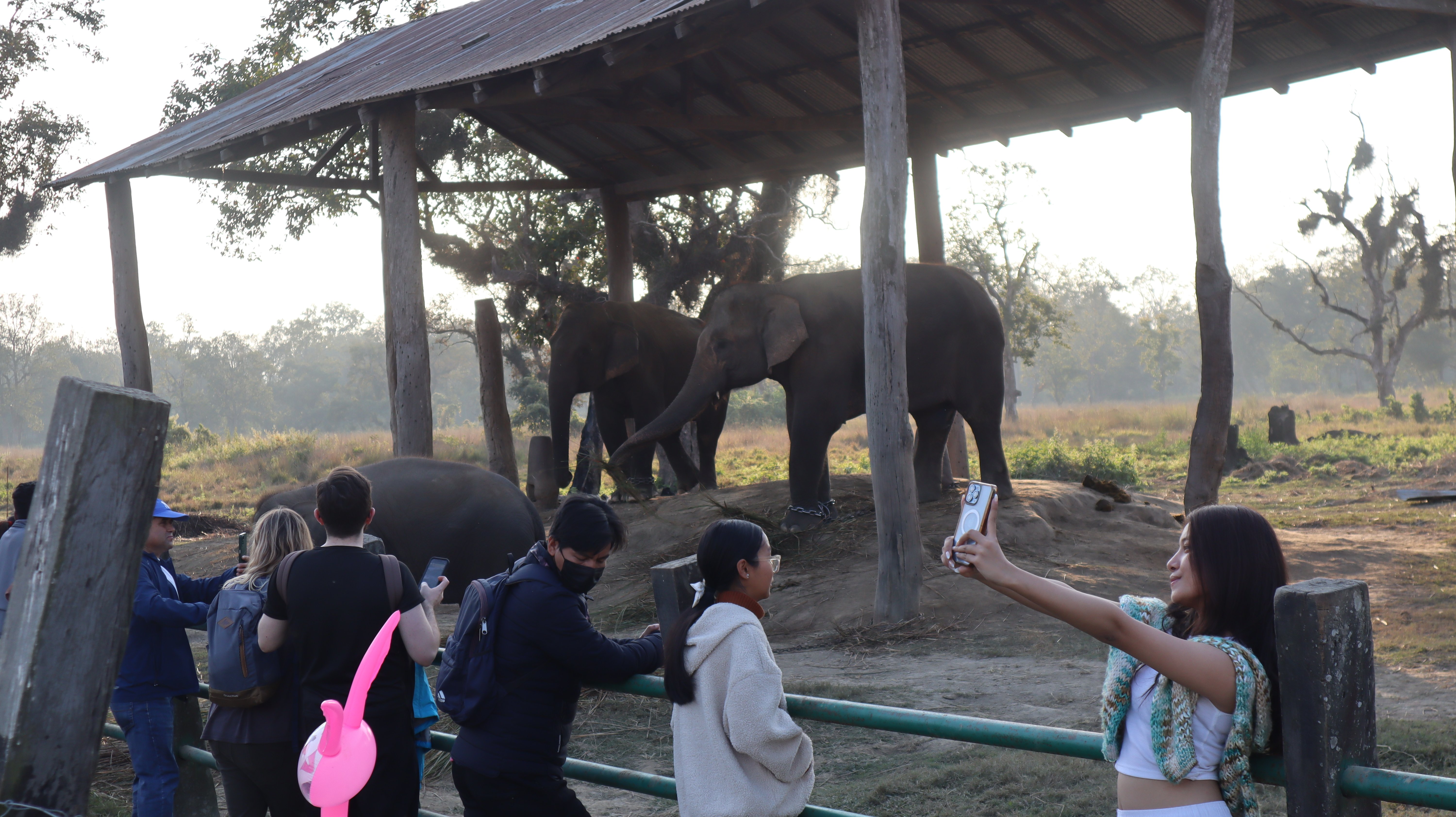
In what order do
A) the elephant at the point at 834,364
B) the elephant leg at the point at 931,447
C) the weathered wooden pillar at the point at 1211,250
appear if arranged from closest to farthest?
1. the weathered wooden pillar at the point at 1211,250
2. the elephant at the point at 834,364
3. the elephant leg at the point at 931,447

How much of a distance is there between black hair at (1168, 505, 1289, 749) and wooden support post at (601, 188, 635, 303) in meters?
11.8

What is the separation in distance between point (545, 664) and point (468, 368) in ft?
277

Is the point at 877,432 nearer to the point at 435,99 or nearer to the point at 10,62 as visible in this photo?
the point at 435,99

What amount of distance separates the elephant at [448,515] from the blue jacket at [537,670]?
471 centimetres

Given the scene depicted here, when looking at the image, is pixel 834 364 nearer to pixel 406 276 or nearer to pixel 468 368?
pixel 406 276

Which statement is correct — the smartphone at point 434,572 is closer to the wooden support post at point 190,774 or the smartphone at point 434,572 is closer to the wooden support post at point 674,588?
the wooden support post at point 674,588

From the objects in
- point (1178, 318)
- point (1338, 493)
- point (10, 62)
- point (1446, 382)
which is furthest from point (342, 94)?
point (1178, 318)

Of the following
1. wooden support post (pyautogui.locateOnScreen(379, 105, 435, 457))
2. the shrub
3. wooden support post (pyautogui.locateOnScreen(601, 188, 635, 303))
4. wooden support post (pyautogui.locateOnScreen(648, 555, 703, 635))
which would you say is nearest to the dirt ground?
wooden support post (pyautogui.locateOnScreen(379, 105, 435, 457))

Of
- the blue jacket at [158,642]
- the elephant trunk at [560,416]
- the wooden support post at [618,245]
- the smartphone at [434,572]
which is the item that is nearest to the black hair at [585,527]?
the smartphone at [434,572]

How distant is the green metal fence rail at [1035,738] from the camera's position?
1.82m

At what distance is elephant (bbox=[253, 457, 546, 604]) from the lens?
297 inches

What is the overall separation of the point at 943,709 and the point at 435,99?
592 centimetres

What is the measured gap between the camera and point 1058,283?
82.5 metres

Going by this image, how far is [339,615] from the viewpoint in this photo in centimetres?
302
